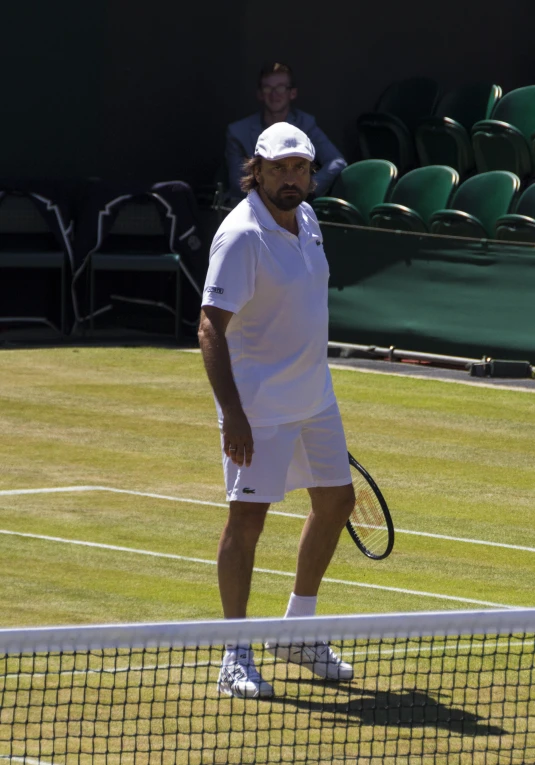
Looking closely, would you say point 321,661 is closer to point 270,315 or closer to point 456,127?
point 270,315

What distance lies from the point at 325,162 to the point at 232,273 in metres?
11.3

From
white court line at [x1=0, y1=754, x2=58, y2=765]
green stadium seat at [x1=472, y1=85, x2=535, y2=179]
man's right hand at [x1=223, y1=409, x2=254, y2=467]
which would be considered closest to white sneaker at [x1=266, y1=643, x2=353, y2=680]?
man's right hand at [x1=223, y1=409, x2=254, y2=467]

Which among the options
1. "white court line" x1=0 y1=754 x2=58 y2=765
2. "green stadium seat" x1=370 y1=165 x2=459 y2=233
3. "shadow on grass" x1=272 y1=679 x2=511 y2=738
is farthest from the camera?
"green stadium seat" x1=370 y1=165 x2=459 y2=233

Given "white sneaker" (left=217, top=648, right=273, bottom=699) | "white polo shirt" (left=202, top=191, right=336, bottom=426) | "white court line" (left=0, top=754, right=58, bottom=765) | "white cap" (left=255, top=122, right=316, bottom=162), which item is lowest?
"white sneaker" (left=217, top=648, right=273, bottom=699)

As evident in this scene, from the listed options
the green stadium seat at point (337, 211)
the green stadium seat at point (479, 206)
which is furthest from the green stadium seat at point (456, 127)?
the green stadium seat at point (337, 211)

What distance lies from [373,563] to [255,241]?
9.07ft

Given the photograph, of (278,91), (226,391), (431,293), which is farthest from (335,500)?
(278,91)

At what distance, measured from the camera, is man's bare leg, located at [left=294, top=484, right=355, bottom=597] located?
623cm

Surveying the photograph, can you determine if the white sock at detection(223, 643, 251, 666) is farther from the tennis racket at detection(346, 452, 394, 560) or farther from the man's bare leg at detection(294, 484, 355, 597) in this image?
the tennis racket at detection(346, 452, 394, 560)

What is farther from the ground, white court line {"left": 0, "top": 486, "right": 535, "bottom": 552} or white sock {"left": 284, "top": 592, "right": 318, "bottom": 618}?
white sock {"left": 284, "top": 592, "right": 318, "bottom": 618}

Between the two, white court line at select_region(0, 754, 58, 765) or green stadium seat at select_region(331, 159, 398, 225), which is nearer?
white court line at select_region(0, 754, 58, 765)

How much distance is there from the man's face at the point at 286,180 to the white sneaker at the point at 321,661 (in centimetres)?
165

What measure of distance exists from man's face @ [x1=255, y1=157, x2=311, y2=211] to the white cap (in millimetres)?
33

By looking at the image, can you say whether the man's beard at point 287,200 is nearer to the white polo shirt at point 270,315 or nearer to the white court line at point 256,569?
the white polo shirt at point 270,315
